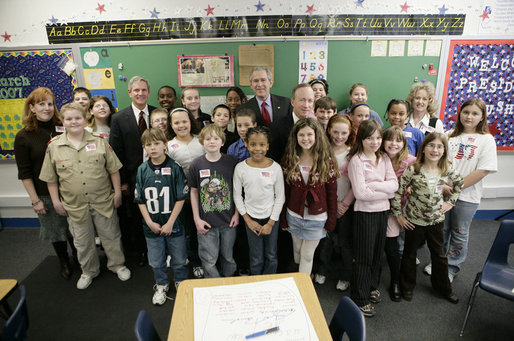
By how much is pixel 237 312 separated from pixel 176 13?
9.99 ft

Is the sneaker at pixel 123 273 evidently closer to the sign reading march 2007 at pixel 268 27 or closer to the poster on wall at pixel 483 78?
the sign reading march 2007 at pixel 268 27

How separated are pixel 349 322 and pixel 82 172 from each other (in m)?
2.14

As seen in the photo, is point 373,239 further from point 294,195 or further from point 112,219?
point 112,219

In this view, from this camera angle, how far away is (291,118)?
2.41m

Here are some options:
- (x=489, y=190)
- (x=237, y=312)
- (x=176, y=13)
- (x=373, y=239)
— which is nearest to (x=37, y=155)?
(x=176, y=13)

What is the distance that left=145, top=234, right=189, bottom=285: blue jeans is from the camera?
2.23 meters

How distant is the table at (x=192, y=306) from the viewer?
112cm

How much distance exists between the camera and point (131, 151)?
2574 millimetres

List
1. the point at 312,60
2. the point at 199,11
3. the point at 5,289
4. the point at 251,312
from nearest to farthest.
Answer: the point at 251,312 < the point at 5,289 < the point at 199,11 < the point at 312,60

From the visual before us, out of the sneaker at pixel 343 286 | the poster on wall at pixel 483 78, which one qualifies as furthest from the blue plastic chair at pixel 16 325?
the poster on wall at pixel 483 78

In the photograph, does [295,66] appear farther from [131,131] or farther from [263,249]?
[263,249]

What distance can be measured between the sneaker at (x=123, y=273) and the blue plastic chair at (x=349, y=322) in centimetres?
203

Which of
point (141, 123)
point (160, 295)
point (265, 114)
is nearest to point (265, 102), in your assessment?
point (265, 114)

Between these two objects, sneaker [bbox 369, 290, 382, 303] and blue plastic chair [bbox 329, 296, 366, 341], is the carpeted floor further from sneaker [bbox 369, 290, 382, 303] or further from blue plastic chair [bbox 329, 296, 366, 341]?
blue plastic chair [bbox 329, 296, 366, 341]
